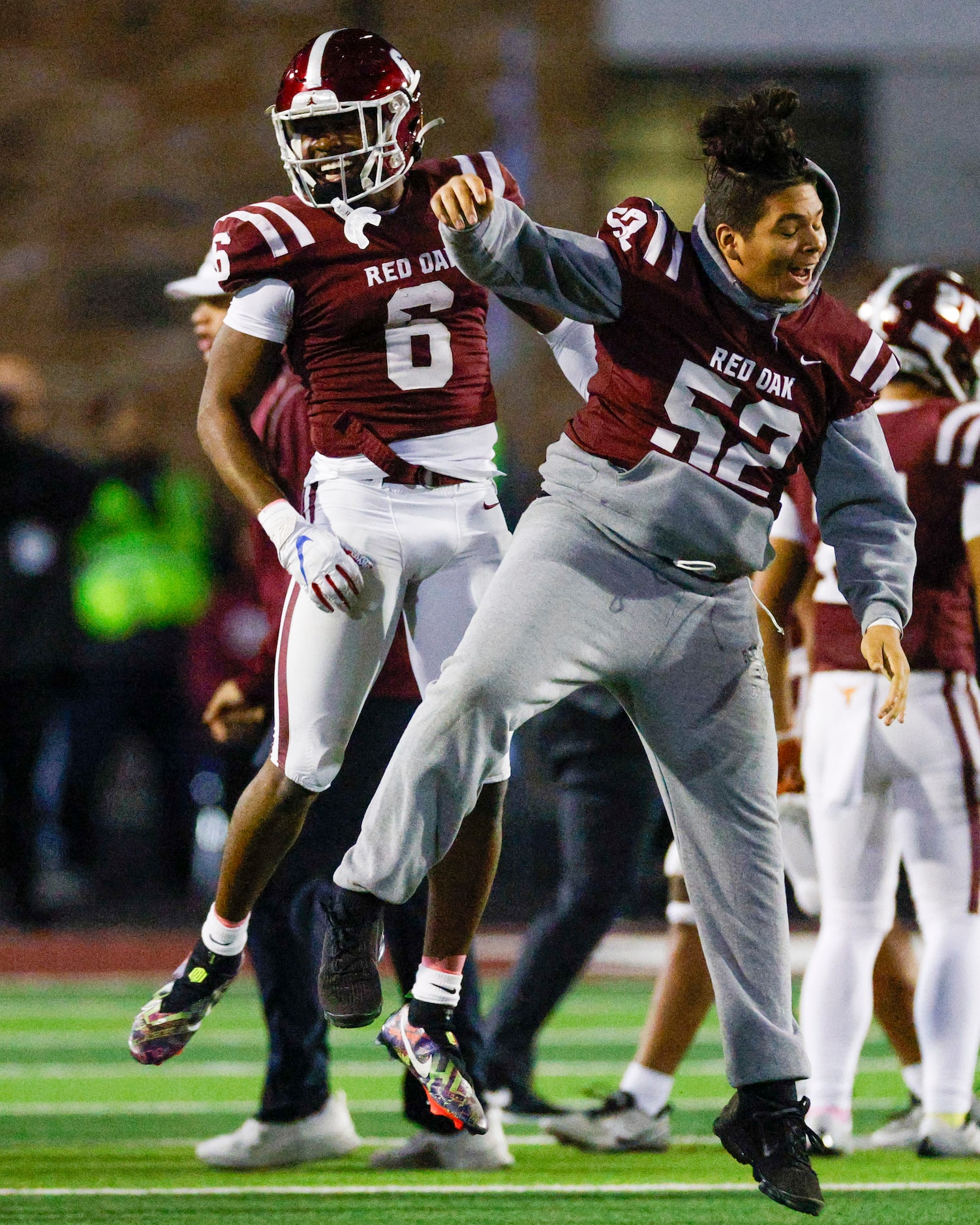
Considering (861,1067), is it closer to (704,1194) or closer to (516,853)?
(704,1194)

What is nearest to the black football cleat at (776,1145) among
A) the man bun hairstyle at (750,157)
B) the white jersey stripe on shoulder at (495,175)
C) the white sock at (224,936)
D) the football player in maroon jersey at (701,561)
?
the football player in maroon jersey at (701,561)

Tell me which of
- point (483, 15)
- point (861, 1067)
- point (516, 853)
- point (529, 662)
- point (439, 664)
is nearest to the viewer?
point (529, 662)

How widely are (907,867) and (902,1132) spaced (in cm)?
70

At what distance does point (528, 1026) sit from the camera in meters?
5.45

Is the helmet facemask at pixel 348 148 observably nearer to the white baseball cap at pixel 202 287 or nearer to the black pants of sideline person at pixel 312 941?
the white baseball cap at pixel 202 287

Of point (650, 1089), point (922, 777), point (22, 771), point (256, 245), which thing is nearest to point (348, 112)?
point (256, 245)

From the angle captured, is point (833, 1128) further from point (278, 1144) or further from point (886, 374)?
point (886, 374)

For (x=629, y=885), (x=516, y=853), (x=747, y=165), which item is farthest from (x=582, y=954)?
(x=516, y=853)

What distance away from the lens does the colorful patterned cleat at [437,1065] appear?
12.5ft

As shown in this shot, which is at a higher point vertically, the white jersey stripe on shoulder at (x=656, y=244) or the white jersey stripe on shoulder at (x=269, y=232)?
the white jersey stripe on shoulder at (x=269, y=232)

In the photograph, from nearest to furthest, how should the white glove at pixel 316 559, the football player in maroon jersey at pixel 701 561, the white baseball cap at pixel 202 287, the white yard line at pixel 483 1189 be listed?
the football player in maroon jersey at pixel 701 561
the white glove at pixel 316 559
the white yard line at pixel 483 1189
the white baseball cap at pixel 202 287

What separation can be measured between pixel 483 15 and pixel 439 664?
28.9 ft

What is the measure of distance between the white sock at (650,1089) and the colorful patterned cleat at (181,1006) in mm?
1193

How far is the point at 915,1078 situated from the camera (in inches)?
207
